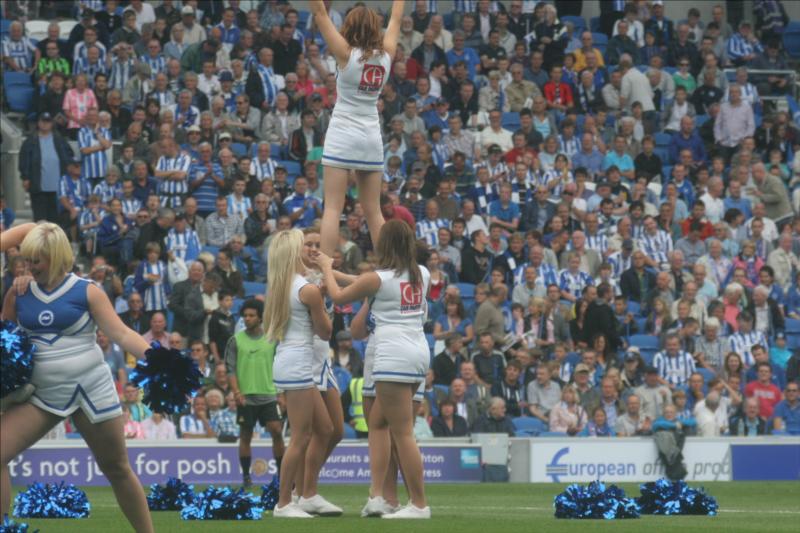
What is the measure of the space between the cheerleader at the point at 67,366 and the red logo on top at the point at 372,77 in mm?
3212

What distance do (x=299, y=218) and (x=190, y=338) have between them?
2.40 meters

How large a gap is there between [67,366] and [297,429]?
2.88 meters

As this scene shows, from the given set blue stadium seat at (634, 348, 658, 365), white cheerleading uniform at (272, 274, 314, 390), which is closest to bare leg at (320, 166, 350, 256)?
white cheerleading uniform at (272, 274, 314, 390)

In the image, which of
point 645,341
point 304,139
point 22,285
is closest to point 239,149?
point 304,139

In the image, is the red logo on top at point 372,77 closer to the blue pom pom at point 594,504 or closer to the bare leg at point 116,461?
the blue pom pom at point 594,504

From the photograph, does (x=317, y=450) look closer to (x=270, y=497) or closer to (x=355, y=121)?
(x=270, y=497)

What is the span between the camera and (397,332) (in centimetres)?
936

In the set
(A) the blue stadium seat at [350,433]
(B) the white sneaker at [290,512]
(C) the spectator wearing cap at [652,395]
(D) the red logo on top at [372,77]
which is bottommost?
(A) the blue stadium seat at [350,433]

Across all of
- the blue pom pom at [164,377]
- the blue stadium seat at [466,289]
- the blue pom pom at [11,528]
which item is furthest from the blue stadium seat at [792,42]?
the blue pom pom at [11,528]

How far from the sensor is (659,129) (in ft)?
81.0

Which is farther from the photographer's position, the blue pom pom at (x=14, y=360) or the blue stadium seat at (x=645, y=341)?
the blue stadium seat at (x=645, y=341)

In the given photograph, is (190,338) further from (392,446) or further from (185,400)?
(185,400)

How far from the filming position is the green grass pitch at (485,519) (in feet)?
29.2

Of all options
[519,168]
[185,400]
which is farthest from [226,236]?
[185,400]
